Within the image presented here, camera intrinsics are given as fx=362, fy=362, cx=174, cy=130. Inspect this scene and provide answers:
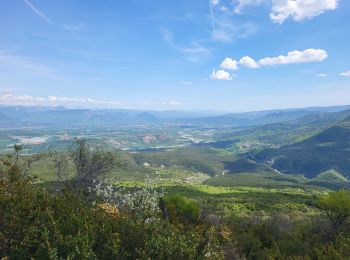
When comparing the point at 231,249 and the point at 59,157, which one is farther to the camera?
the point at 59,157

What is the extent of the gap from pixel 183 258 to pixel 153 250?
1.39 meters

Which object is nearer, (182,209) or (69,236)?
(69,236)

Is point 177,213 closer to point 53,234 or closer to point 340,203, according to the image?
point 340,203

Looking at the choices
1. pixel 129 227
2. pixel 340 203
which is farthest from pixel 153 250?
pixel 340 203

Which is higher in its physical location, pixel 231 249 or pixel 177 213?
pixel 231 249

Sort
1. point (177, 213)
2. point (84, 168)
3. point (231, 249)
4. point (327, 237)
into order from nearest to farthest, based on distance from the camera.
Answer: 1. point (231, 249)
2. point (327, 237)
3. point (177, 213)
4. point (84, 168)

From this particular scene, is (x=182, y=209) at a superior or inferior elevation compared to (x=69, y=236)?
inferior

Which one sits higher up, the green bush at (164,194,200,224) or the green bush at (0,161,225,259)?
the green bush at (0,161,225,259)

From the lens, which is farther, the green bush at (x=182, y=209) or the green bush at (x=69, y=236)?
the green bush at (x=182, y=209)

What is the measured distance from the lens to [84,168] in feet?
198

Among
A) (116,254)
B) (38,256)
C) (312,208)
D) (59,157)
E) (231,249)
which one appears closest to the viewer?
(38,256)

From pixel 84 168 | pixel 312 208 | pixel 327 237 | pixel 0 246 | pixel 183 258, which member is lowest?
pixel 312 208

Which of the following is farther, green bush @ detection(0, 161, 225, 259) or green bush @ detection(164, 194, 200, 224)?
green bush @ detection(164, 194, 200, 224)

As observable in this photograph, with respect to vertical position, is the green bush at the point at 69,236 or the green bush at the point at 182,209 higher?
the green bush at the point at 69,236
